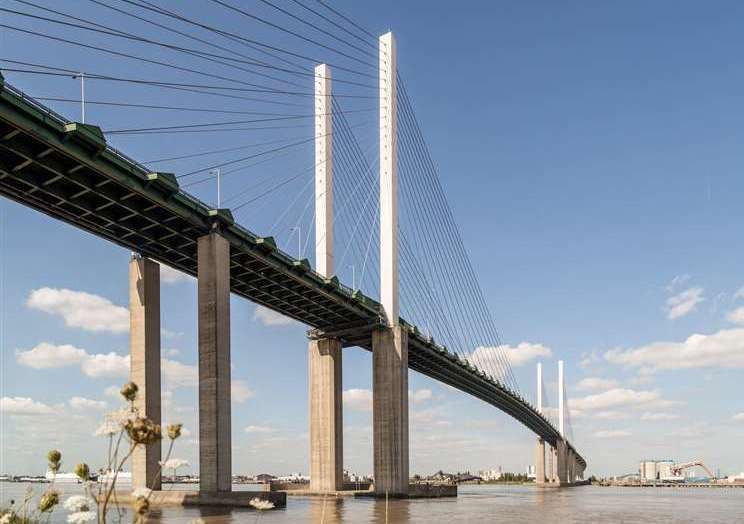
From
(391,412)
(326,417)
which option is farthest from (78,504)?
(326,417)

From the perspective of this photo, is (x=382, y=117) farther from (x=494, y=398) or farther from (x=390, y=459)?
(x=494, y=398)

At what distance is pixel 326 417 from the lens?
2985 inches

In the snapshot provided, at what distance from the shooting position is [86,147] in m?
40.3

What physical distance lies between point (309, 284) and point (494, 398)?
6357cm

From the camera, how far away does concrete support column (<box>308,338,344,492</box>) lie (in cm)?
7544

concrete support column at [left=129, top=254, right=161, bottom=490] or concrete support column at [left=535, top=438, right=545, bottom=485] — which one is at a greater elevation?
concrete support column at [left=129, top=254, right=161, bottom=490]

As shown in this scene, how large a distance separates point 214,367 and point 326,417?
99.1 ft

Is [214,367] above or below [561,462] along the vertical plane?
above

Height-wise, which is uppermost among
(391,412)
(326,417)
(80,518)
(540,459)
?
(80,518)

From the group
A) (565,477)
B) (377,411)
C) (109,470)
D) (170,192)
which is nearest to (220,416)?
(170,192)

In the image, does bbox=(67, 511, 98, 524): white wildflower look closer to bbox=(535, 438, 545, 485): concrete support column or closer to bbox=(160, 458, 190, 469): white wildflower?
bbox=(160, 458, 190, 469): white wildflower

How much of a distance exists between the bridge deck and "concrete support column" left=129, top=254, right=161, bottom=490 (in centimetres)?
159

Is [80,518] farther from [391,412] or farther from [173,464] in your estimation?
[391,412]

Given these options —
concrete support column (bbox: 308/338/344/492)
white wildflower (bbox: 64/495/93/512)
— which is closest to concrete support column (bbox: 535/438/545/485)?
concrete support column (bbox: 308/338/344/492)
